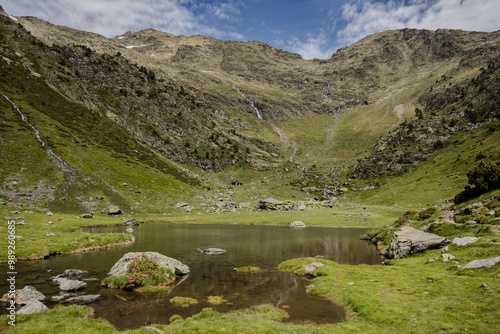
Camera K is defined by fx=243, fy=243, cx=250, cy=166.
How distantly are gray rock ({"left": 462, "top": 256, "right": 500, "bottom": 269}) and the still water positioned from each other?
14.0 metres

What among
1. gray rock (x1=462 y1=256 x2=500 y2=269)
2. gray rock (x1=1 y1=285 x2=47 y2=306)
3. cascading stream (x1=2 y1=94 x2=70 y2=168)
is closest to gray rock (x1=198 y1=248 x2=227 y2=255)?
gray rock (x1=1 y1=285 x2=47 y2=306)

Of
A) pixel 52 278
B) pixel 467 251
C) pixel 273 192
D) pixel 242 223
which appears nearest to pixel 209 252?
pixel 52 278

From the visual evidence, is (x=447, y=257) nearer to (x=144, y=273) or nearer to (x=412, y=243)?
(x=412, y=243)

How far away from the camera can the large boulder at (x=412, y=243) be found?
115 ft

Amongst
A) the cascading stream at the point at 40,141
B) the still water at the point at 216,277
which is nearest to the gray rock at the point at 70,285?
the still water at the point at 216,277

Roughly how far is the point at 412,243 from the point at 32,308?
149ft

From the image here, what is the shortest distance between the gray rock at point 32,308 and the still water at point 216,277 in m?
1.86

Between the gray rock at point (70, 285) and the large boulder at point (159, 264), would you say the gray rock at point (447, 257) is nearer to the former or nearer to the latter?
the large boulder at point (159, 264)

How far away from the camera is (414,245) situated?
3666 centimetres

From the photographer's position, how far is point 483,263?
22875 mm

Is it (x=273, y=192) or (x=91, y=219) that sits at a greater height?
(x=273, y=192)

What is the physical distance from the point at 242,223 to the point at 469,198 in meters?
61.5

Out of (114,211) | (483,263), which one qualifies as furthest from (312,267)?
(114,211)

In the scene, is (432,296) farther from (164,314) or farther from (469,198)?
(469,198)
